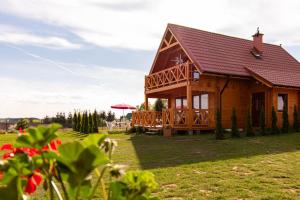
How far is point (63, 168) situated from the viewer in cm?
118

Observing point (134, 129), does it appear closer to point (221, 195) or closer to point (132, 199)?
point (221, 195)

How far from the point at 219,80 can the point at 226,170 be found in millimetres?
10458

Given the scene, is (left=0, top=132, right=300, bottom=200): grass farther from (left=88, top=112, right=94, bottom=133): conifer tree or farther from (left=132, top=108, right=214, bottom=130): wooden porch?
(left=88, top=112, right=94, bottom=133): conifer tree

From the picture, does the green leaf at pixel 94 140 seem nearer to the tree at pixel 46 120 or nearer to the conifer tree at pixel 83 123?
the conifer tree at pixel 83 123

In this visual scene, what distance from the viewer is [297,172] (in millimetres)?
6258

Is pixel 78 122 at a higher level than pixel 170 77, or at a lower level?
lower

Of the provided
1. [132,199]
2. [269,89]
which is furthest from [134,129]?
[132,199]

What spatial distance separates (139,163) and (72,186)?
656 cm

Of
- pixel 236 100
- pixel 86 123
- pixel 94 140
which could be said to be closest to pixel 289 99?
pixel 236 100

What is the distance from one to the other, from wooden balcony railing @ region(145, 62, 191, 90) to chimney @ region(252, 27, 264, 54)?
6192 millimetres

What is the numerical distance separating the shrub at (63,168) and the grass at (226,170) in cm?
362

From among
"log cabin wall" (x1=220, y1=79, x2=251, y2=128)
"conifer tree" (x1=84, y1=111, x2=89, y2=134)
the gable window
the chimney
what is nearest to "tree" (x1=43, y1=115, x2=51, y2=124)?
"conifer tree" (x1=84, y1=111, x2=89, y2=134)

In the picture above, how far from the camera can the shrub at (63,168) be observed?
1110mm

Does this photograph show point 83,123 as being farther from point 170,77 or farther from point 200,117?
point 200,117
